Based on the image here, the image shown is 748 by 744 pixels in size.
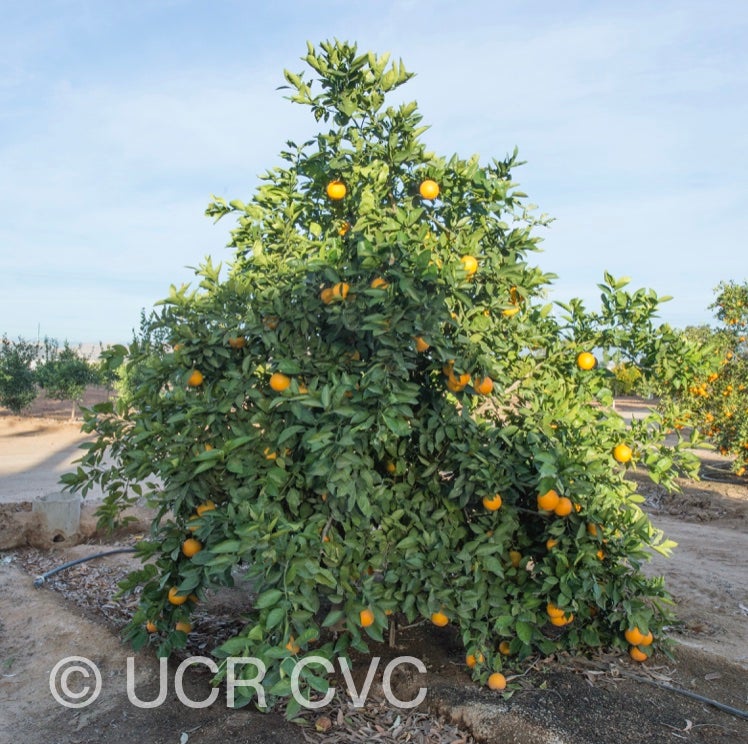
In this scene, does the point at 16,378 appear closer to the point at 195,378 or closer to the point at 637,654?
the point at 195,378

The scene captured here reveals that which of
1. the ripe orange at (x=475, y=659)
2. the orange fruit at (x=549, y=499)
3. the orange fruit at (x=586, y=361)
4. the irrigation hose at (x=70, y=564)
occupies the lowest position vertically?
the irrigation hose at (x=70, y=564)

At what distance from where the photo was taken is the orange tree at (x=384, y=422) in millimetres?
2766

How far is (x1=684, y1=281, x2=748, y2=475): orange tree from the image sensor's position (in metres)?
9.66

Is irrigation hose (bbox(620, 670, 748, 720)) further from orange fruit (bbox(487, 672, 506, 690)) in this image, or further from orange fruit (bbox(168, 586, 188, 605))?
orange fruit (bbox(168, 586, 188, 605))

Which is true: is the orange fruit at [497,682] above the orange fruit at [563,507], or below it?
below

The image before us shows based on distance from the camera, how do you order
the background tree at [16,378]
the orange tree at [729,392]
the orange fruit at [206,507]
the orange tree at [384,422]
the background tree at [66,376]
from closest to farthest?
the orange tree at [384,422]
the orange fruit at [206,507]
the orange tree at [729,392]
the background tree at [16,378]
the background tree at [66,376]

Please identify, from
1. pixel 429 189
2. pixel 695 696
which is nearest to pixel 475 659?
pixel 695 696

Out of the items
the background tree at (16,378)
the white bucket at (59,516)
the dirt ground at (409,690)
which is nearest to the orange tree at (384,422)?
the dirt ground at (409,690)

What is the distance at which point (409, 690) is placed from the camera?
10.5 feet

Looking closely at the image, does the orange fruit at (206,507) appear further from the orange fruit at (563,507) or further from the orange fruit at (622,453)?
the orange fruit at (622,453)

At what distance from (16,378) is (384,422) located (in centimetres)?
1858

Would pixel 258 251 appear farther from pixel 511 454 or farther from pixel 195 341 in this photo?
pixel 511 454

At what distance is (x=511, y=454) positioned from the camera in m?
3.11

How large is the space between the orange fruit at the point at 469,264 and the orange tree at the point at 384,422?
0.02 metres
